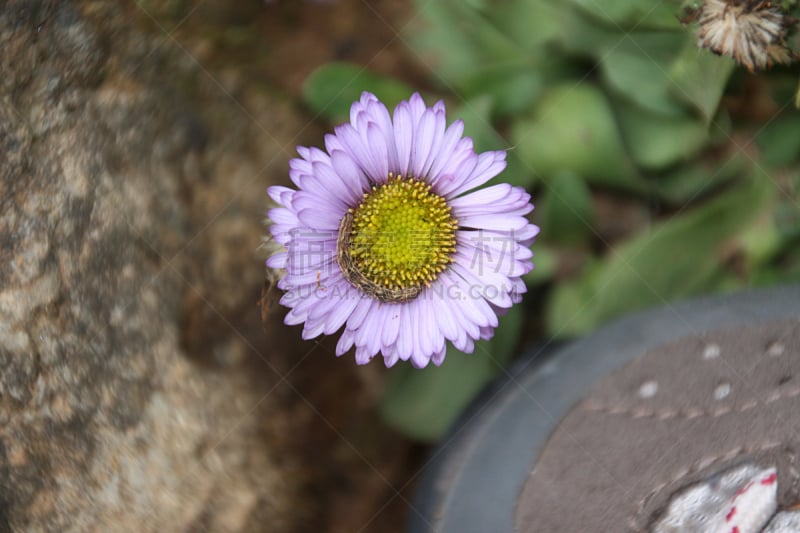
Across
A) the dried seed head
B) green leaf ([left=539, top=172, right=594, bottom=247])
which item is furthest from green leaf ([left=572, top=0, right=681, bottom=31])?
green leaf ([left=539, top=172, right=594, bottom=247])

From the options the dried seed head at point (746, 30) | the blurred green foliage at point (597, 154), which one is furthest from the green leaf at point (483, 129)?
the dried seed head at point (746, 30)

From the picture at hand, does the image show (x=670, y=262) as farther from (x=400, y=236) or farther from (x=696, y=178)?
(x=400, y=236)

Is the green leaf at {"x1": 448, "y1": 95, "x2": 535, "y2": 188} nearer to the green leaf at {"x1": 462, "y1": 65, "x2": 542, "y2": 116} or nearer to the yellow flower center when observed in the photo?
the green leaf at {"x1": 462, "y1": 65, "x2": 542, "y2": 116}

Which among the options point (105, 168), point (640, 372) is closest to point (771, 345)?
point (640, 372)

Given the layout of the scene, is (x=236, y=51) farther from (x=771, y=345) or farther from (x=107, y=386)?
(x=771, y=345)

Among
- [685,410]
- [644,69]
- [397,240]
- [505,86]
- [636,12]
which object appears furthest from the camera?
[505,86]

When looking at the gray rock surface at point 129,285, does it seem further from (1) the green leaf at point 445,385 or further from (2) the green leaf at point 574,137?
(2) the green leaf at point 574,137

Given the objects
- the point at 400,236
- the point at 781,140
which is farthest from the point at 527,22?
the point at 400,236
